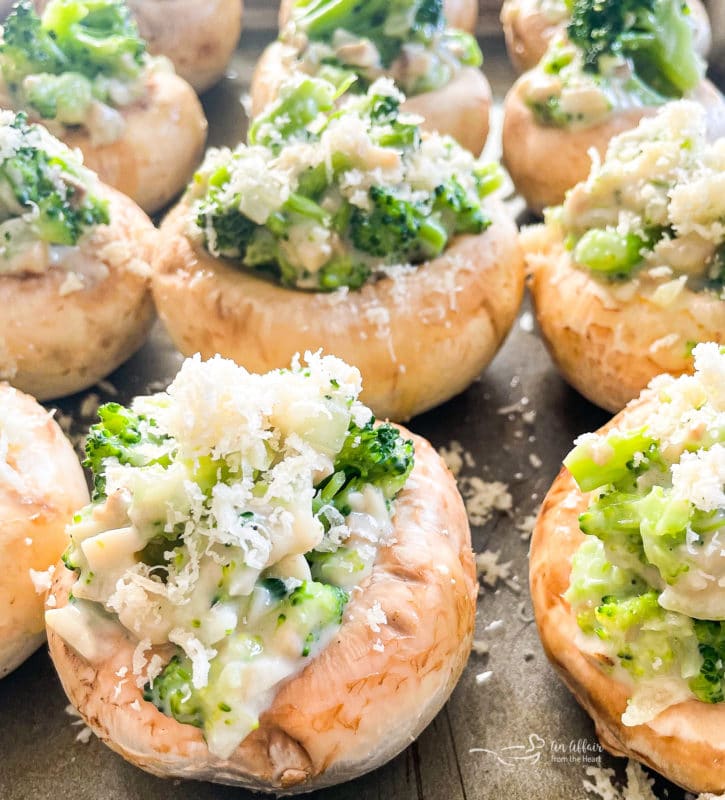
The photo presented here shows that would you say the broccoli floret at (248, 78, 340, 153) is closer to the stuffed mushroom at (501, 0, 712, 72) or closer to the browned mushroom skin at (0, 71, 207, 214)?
the browned mushroom skin at (0, 71, 207, 214)

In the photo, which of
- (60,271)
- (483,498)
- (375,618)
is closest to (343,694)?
(375,618)

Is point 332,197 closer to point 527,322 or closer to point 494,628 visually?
point 527,322

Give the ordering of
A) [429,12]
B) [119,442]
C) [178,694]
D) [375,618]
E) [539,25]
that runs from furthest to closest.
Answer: [539,25] → [429,12] → [119,442] → [375,618] → [178,694]

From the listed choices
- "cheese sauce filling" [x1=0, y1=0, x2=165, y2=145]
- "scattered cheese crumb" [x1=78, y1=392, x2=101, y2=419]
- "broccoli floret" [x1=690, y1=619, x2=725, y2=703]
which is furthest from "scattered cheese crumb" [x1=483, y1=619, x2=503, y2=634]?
"cheese sauce filling" [x1=0, y1=0, x2=165, y2=145]

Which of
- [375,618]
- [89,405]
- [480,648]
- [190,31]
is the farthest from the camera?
[190,31]

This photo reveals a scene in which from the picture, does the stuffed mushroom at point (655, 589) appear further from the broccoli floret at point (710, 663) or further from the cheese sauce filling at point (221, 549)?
the cheese sauce filling at point (221, 549)

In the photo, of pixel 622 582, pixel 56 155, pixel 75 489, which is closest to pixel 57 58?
pixel 56 155

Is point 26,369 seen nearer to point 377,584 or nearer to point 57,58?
point 57,58
